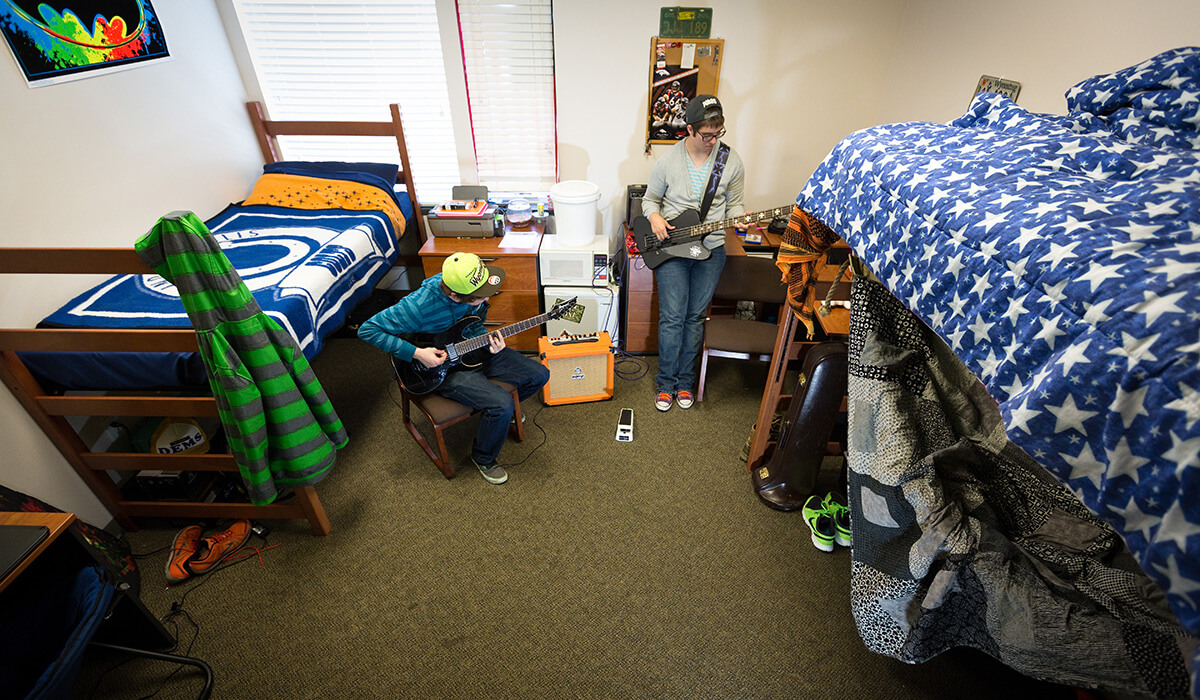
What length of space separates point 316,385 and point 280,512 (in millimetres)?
639

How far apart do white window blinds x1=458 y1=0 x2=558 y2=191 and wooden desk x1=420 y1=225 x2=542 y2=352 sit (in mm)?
535

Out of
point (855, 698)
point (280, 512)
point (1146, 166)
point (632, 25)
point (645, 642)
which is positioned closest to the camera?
point (1146, 166)

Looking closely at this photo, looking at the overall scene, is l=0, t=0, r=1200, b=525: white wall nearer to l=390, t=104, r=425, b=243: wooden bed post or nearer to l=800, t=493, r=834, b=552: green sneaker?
l=390, t=104, r=425, b=243: wooden bed post

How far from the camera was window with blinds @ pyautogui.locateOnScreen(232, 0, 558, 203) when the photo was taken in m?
2.93

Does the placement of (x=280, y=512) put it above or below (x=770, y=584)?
above

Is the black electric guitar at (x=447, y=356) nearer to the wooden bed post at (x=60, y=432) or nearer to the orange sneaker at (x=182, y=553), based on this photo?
the orange sneaker at (x=182, y=553)

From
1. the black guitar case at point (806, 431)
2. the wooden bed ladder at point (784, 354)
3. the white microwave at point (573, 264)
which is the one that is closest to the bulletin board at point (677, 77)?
the white microwave at point (573, 264)

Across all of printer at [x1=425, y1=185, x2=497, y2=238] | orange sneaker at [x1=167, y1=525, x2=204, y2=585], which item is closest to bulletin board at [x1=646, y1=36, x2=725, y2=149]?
printer at [x1=425, y1=185, x2=497, y2=238]

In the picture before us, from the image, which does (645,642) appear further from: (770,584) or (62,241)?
(62,241)

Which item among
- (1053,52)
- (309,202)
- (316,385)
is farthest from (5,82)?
(1053,52)

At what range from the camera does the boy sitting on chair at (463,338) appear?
204cm

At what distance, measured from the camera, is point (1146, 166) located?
2.44 ft

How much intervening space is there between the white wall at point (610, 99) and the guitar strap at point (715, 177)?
2.32 ft

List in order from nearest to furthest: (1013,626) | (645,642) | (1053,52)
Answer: (1013,626) → (645,642) → (1053,52)
